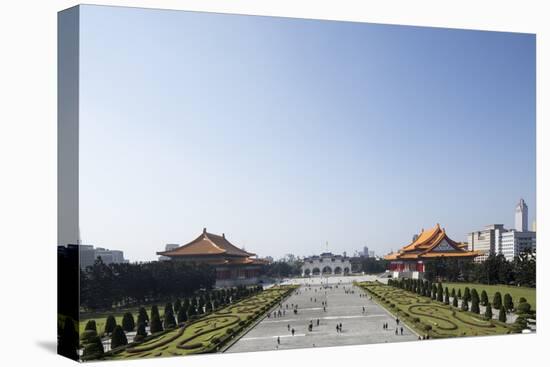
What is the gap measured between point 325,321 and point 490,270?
15.3 feet

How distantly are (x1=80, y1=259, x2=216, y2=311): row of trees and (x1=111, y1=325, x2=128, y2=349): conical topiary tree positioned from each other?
0.50 metres

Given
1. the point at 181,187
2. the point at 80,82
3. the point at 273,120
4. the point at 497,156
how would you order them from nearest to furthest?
the point at 80,82
the point at 181,187
the point at 273,120
the point at 497,156

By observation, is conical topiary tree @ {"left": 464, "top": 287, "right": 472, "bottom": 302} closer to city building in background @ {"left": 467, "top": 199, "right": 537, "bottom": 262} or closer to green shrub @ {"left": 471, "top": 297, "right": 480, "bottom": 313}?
green shrub @ {"left": 471, "top": 297, "right": 480, "bottom": 313}

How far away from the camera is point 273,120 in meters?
16.0

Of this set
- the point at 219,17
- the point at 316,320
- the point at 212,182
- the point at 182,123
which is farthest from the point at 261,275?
the point at 219,17

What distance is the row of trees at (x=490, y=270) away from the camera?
698 inches

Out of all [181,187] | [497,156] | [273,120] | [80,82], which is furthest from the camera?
[497,156]

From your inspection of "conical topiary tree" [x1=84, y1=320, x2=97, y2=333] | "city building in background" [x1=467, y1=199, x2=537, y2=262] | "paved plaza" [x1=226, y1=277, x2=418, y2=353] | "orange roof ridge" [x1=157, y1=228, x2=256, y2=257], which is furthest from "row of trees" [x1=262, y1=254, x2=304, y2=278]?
"conical topiary tree" [x1=84, y1=320, x2=97, y2=333]

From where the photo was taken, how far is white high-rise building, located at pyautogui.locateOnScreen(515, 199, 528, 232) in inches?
680

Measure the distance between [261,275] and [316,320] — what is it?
1.52 meters

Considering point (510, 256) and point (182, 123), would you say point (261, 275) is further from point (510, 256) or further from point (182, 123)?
point (510, 256)

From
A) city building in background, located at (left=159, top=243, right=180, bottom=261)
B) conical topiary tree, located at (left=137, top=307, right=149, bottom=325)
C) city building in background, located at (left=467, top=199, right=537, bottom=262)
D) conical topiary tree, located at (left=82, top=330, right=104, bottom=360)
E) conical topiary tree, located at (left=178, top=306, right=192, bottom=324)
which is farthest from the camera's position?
city building in background, located at (left=467, top=199, right=537, bottom=262)

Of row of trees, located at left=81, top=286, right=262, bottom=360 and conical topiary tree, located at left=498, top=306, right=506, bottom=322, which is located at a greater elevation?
row of trees, located at left=81, top=286, right=262, bottom=360

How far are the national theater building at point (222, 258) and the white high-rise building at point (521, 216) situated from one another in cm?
582
